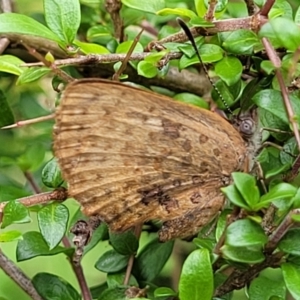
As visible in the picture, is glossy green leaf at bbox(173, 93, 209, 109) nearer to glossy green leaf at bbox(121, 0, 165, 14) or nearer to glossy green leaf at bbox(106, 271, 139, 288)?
glossy green leaf at bbox(121, 0, 165, 14)

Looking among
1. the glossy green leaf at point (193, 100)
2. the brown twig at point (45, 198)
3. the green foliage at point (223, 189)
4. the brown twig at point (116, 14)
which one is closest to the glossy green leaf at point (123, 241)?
the green foliage at point (223, 189)

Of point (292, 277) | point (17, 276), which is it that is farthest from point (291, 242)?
point (17, 276)

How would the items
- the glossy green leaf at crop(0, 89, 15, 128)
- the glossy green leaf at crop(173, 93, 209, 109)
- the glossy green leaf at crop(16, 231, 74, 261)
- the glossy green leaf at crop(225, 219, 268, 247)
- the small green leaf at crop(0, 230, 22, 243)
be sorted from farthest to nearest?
the glossy green leaf at crop(0, 89, 15, 128) → the glossy green leaf at crop(173, 93, 209, 109) → the glossy green leaf at crop(16, 231, 74, 261) → the small green leaf at crop(0, 230, 22, 243) → the glossy green leaf at crop(225, 219, 268, 247)

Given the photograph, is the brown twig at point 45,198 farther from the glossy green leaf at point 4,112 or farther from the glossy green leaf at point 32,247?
the glossy green leaf at point 4,112

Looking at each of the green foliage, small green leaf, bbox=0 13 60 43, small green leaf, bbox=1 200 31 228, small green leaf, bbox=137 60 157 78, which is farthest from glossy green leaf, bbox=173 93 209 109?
small green leaf, bbox=1 200 31 228

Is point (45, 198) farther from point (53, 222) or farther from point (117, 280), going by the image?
point (117, 280)

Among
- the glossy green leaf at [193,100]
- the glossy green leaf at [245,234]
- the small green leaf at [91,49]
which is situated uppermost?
the small green leaf at [91,49]
